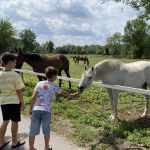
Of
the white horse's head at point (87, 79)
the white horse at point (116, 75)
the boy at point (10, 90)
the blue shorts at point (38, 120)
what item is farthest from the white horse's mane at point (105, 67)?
the blue shorts at point (38, 120)

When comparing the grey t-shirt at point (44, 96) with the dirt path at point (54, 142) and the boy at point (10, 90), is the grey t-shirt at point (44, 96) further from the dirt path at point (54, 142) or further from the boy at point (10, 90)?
the dirt path at point (54, 142)

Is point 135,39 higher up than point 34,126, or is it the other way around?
point 135,39

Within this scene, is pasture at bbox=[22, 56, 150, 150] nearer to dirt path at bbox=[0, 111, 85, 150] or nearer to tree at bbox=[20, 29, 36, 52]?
dirt path at bbox=[0, 111, 85, 150]

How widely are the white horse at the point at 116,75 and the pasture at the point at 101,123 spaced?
61 centimetres

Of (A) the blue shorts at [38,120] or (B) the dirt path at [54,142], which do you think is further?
(B) the dirt path at [54,142]

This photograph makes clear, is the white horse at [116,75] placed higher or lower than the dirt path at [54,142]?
higher

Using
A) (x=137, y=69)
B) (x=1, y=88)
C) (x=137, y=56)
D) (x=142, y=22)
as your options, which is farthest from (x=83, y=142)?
Answer: (x=137, y=56)

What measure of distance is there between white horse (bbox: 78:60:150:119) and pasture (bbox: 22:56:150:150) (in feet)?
2.00

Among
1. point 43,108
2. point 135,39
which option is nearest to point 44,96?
point 43,108

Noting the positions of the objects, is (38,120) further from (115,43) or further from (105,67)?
(115,43)

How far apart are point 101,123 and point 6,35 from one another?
73.9 m

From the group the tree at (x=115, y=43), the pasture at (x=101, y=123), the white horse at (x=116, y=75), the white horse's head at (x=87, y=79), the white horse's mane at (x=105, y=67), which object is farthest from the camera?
the tree at (x=115, y=43)

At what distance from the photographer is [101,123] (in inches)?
322

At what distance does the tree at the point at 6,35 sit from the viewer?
78562 millimetres
